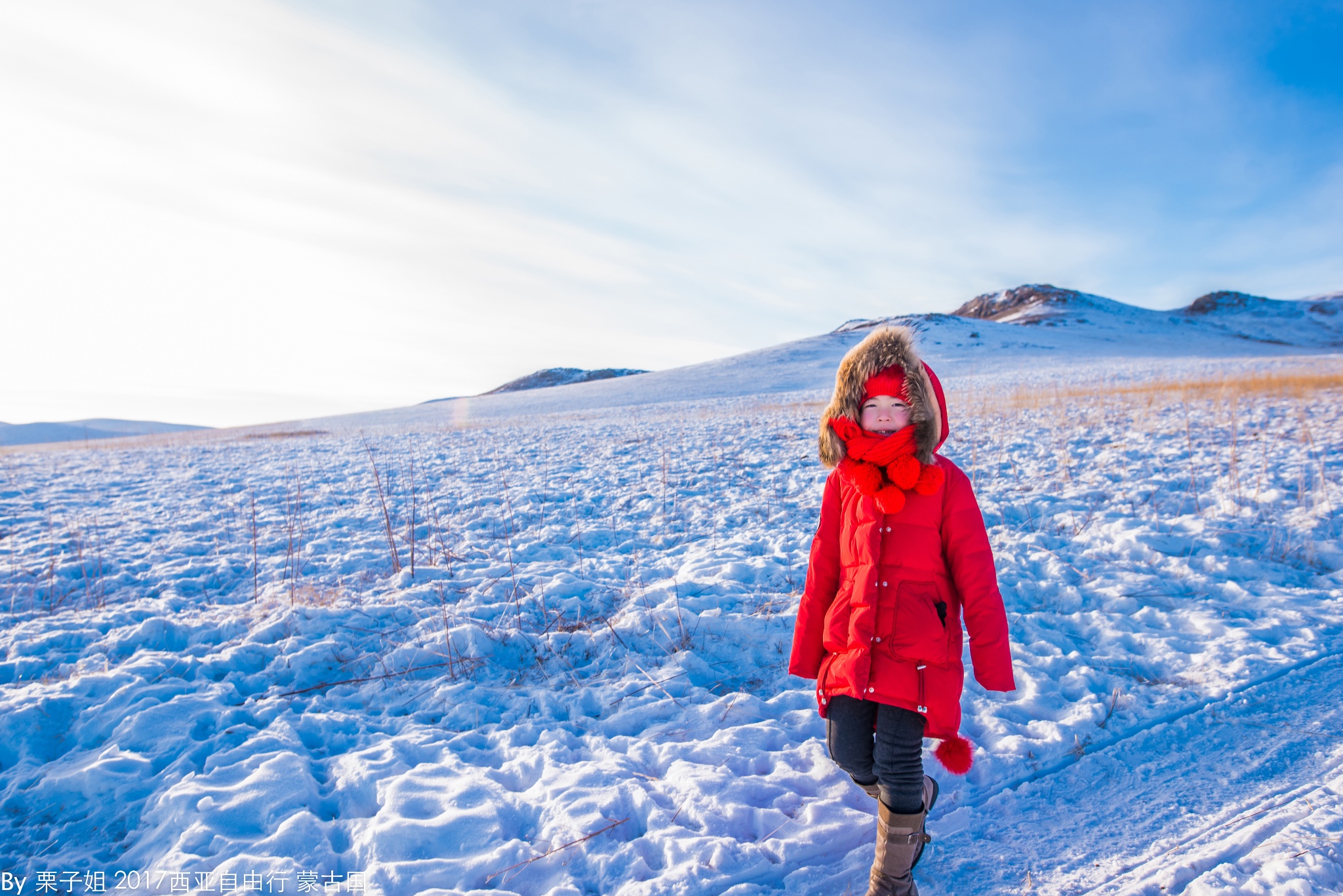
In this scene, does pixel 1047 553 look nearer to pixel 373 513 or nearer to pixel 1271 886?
pixel 1271 886

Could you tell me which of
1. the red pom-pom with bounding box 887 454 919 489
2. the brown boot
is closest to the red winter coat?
the red pom-pom with bounding box 887 454 919 489

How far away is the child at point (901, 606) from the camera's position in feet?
6.98

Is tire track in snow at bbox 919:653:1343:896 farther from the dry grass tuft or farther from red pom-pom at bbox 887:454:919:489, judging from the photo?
the dry grass tuft

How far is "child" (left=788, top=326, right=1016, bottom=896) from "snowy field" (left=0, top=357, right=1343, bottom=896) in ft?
1.40

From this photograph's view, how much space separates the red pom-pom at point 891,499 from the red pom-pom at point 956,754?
949mm

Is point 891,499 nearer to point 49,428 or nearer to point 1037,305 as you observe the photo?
point 1037,305

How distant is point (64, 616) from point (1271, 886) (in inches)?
289

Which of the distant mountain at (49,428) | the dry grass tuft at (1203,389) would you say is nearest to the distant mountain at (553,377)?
the distant mountain at (49,428)

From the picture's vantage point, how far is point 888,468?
223 cm

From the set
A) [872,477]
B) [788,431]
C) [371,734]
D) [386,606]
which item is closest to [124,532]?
[386,606]

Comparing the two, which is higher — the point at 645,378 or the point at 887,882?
the point at 645,378

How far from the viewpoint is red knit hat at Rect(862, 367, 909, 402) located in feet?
7.44

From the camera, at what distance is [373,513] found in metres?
7.54

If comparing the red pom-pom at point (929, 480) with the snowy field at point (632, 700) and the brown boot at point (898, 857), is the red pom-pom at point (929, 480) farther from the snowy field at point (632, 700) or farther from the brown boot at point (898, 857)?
the snowy field at point (632, 700)
